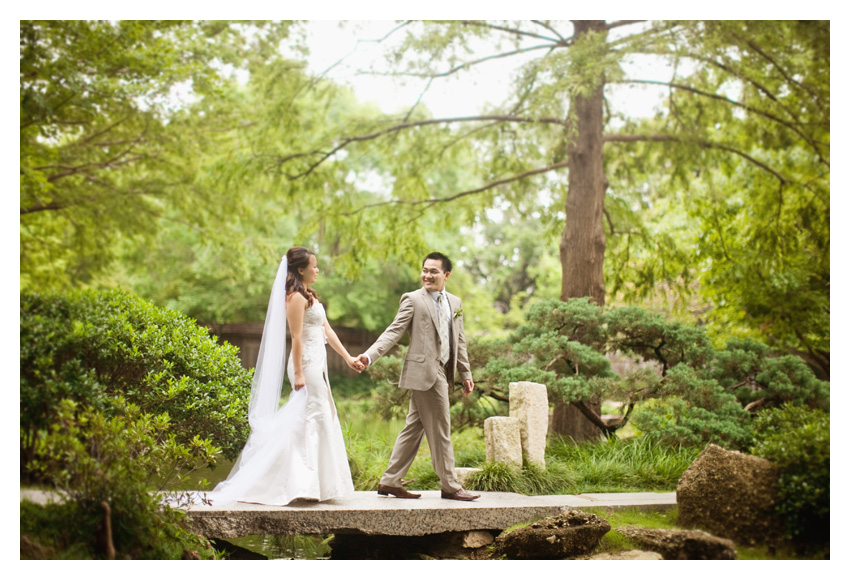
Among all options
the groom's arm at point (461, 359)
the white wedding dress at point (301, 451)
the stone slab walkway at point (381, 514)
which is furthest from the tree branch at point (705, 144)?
the white wedding dress at point (301, 451)

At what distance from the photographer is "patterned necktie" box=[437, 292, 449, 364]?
4758 millimetres

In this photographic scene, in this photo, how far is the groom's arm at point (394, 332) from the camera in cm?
451

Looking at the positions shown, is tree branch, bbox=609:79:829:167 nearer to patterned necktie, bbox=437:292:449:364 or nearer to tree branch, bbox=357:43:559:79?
tree branch, bbox=357:43:559:79

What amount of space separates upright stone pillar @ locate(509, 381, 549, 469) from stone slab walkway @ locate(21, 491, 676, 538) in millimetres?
577

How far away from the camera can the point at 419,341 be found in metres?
4.70

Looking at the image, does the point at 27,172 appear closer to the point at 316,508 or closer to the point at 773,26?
the point at 316,508

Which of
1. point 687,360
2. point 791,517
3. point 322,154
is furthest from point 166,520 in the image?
point 322,154

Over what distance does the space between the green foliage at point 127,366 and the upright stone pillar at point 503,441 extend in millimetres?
1866

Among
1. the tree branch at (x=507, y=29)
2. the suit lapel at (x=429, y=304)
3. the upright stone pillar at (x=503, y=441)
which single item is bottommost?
the upright stone pillar at (x=503, y=441)

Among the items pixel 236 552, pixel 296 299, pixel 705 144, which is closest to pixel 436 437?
pixel 296 299

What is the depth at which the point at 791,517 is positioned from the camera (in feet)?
13.3

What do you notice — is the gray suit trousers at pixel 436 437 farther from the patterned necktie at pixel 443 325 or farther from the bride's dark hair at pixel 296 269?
the bride's dark hair at pixel 296 269

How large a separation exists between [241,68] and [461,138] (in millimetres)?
3292

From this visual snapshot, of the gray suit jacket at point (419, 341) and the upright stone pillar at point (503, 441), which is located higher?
the gray suit jacket at point (419, 341)
